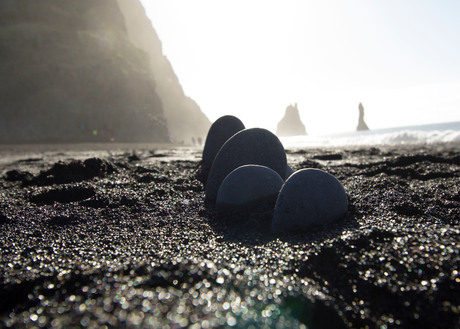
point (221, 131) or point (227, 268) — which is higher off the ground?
point (221, 131)

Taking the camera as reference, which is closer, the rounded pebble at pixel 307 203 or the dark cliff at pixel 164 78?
the rounded pebble at pixel 307 203

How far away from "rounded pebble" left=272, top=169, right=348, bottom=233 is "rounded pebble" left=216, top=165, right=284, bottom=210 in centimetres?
40

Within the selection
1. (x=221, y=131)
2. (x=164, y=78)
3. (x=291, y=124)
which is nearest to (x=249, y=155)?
(x=221, y=131)

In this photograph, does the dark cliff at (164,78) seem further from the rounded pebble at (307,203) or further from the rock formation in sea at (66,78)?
the rounded pebble at (307,203)

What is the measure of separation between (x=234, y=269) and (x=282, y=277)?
267 millimetres

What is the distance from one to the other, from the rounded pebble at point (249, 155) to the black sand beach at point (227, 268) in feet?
2.47

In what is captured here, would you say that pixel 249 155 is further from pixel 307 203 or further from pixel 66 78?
pixel 66 78

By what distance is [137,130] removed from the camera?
1236 inches

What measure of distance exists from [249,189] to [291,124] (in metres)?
109

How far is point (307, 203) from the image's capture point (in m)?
2.10

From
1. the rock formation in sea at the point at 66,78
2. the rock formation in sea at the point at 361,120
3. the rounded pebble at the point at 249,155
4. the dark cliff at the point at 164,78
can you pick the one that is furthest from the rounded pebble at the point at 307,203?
the rock formation in sea at the point at 361,120

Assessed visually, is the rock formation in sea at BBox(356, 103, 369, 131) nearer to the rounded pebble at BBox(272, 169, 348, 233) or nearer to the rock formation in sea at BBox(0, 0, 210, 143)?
the rock formation in sea at BBox(0, 0, 210, 143)

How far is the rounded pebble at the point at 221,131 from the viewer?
16.6 feet

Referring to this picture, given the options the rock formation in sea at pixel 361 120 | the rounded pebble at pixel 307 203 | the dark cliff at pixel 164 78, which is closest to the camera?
the rounded pebble at pixel 307 203
